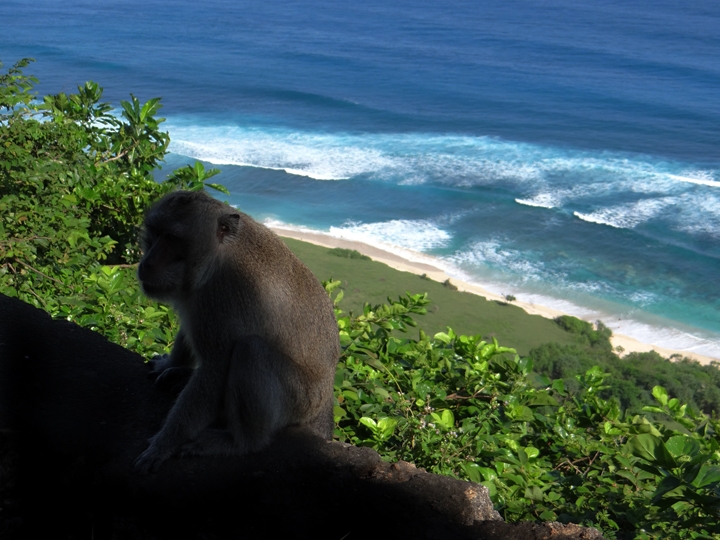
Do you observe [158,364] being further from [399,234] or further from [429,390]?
[399,234]

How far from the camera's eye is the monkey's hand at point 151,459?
349 cm

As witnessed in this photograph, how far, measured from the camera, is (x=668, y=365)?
1975 centimetres

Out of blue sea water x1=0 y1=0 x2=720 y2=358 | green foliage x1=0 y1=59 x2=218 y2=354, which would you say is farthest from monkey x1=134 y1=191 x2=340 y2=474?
blue sea water x1=0 y1=0 x2=720 y2=358

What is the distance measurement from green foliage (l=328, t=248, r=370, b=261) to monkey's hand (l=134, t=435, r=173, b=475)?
21965mm

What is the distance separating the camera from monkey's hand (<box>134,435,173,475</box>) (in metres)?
3.49

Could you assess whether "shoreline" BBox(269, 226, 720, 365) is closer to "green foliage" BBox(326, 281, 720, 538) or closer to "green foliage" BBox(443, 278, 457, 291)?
"green foliage" BBox(443, 278, 457, 291)

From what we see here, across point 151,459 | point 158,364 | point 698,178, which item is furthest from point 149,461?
point 698,178

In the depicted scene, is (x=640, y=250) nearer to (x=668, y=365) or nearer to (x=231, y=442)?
(x=668, y=365)

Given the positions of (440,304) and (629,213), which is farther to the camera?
(629,213)

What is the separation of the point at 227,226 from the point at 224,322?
50cm

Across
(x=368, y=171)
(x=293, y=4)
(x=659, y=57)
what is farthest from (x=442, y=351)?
(x=293, y=4)

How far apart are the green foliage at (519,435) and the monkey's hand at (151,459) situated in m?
1.25

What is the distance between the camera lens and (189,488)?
3.46m

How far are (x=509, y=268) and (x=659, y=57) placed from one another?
4022 cm
